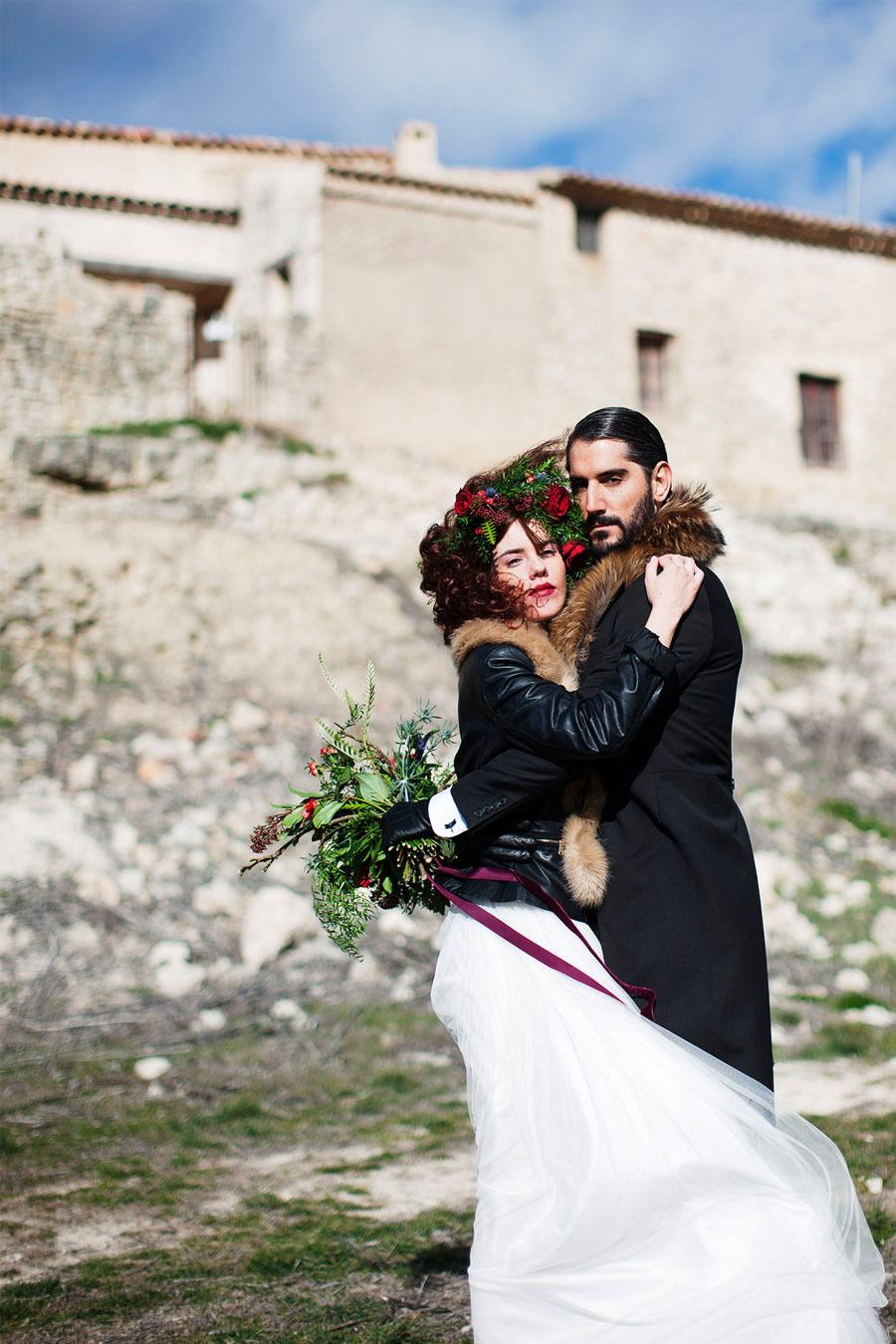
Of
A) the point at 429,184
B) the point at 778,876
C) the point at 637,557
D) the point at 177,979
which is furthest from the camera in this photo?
the point at 429,184

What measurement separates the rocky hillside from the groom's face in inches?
149

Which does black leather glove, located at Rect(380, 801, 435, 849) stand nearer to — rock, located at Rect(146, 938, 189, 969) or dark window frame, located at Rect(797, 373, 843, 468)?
rock, located at Rect(146, 938, 189, 969)

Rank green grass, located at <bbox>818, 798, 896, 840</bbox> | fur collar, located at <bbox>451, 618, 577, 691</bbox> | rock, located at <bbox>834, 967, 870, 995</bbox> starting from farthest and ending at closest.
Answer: green grass, located at <bbox>818, 798, 896, 840</bbox>
rock, located at <bbox>834, 967, 870, 995</bbox>
fur collar, located at <bbox>451, 618, 577, 691</bbox>

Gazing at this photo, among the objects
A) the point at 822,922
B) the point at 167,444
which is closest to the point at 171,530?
the point at 167,444

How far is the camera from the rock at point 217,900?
670cm

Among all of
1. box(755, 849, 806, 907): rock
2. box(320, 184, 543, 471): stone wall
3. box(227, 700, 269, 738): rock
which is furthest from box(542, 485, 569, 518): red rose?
box(320, 184, 543, 471): stone wall

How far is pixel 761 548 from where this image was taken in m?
13.1

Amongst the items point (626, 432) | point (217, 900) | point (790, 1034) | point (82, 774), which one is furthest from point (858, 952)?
point (626, 432)

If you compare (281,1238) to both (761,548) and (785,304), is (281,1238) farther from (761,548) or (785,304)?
(785,304)

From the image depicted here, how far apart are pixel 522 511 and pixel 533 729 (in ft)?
1.79

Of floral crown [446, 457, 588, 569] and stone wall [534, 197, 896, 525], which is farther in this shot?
stone wall [534, 197, 896, 525]

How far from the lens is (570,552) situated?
2.68 metres

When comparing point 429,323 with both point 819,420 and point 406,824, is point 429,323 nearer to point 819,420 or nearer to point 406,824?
point 819,420

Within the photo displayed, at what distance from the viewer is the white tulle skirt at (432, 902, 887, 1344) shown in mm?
2076
